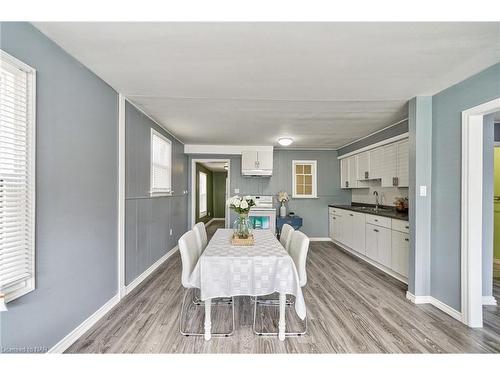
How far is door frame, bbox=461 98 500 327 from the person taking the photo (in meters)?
2.11

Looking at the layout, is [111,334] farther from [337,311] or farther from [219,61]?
[219,61]

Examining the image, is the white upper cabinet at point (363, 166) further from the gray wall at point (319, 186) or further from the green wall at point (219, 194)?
the green wall at point (219, 194)

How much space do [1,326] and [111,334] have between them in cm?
85

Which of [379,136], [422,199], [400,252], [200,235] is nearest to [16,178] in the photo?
[200,235]

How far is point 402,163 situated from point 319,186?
2.41 metres

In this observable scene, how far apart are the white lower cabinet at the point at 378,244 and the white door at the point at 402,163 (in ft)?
2.64

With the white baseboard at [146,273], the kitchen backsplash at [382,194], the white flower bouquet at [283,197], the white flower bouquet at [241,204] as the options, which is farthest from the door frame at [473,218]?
the white flower bouquet at [283,197]

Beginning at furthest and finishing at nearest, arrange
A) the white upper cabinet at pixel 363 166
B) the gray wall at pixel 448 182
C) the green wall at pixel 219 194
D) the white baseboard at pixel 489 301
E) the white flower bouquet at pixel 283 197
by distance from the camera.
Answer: the green wall at pixel 219 194
the white flower bouquet at pixel 283 197
the white upper cabinet at pixel 363 166
the white baseboard at pixel 489 301
the gray wall at pixel 448 182

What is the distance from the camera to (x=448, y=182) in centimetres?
236

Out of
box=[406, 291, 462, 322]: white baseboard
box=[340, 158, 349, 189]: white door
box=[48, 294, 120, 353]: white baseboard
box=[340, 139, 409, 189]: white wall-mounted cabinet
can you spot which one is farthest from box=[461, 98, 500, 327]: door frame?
box=[48, 294, 120, 353]: white baseboard

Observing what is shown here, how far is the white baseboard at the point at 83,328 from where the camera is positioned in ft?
5.64

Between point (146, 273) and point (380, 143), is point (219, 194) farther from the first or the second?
point (380, 143)

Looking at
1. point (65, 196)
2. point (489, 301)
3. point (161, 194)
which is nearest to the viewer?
point (65, 196)

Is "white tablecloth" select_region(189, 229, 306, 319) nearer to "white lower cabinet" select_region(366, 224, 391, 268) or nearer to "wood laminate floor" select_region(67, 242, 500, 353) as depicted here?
"wood laminate floor" select_region(67, 242, 500, 353)
